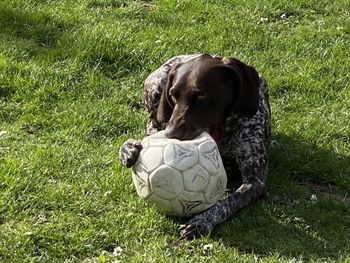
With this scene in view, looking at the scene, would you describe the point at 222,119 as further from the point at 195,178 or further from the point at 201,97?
the point at 195,178

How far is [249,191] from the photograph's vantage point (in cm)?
500

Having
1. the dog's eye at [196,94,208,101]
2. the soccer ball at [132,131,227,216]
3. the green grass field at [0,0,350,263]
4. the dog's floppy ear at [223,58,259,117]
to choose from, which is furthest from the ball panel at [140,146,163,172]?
the dog's floppy ear at [223,58,259,117]

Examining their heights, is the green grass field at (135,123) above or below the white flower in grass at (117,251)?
below

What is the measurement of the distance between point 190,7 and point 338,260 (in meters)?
4.13

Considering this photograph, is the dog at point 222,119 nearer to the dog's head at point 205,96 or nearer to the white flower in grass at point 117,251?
the dog's head at point 205,96

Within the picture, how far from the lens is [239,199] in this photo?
194 inches

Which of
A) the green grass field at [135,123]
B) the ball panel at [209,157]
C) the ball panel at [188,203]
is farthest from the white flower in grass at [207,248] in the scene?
the ball panel at [209,157]

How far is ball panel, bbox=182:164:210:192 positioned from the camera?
180 inches

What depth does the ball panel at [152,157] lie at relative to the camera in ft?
15.1

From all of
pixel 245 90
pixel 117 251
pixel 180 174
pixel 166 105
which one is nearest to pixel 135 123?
pixel 166 105

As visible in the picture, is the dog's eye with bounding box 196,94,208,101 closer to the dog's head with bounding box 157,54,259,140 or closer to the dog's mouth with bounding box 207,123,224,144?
the dog's head with bounding box 157,54,259,140

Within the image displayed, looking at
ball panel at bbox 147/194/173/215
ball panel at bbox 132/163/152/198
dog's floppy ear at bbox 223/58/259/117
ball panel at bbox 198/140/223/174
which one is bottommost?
ball panel at bbox 147/194/173/215

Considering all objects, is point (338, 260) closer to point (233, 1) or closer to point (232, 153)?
point (232, 153)

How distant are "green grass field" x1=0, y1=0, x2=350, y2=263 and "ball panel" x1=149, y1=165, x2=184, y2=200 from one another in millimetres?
203
